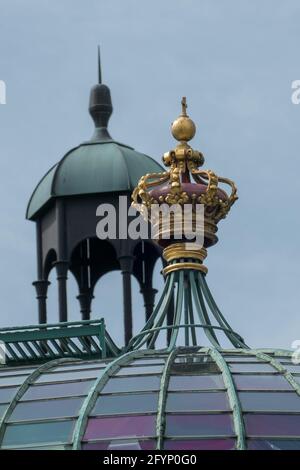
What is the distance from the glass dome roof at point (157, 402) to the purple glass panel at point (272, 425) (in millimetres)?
19

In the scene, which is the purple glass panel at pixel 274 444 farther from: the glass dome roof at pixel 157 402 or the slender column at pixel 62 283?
the slender column at pixel 62 283

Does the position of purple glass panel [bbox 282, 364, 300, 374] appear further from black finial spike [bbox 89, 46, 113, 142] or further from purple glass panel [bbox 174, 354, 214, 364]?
black finial spike [bbox 89, 46, 113, 142]

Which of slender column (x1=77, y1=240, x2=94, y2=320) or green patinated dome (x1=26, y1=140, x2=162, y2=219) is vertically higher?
green patinated dome (x1=26, y1=140, x2=162, y2=219)

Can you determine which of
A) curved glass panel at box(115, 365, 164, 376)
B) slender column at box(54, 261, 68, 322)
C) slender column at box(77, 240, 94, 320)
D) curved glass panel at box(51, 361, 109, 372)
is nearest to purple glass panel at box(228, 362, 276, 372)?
curved glass panel at box(115, 365, 164, 376)

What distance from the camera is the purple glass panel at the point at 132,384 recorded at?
74.9 metres

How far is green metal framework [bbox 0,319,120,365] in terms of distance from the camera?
80.4 m

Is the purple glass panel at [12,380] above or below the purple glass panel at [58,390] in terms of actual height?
above

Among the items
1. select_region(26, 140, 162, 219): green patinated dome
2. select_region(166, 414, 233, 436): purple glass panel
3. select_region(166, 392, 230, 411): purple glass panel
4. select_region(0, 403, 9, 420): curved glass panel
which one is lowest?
select_region(166, 414, 233, 436): purple glass panel

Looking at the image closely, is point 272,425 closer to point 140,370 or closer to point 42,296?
point 140,370

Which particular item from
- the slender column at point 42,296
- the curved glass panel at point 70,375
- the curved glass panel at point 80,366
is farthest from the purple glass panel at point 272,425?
the slender column at point 42,296

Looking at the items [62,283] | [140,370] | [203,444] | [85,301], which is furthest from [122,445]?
[85,301]

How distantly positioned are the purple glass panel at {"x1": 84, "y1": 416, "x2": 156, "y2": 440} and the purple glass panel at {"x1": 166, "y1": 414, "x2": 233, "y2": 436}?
0.38 m

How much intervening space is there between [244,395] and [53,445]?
4.13 metres
